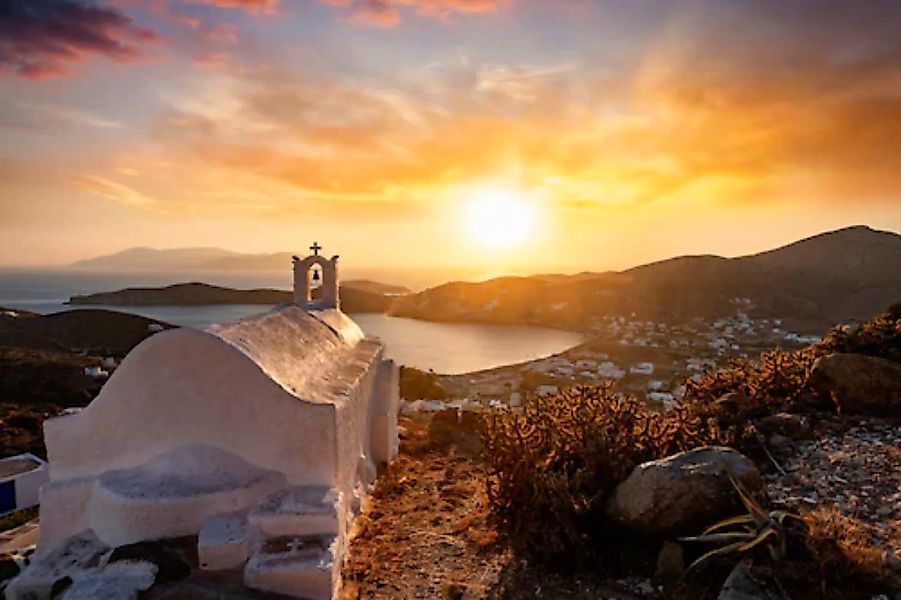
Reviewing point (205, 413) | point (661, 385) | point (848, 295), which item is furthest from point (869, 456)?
point (848, 295)

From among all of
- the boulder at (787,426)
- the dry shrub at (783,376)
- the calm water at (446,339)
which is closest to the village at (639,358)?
the calm water at (446,339)

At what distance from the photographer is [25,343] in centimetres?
3688

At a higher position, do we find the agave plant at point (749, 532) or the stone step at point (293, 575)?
the agave plant at point (749, 532)

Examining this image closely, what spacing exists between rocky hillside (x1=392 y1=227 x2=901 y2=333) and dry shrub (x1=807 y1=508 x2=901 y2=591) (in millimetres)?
54984

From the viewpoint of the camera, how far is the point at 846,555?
3.67 m

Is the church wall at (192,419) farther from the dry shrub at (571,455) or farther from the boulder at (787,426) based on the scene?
the boulder at (787,426)

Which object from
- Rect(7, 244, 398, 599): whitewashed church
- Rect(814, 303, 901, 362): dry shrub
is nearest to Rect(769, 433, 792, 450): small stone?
Rect(814, 303, 901, 362): dry shrub

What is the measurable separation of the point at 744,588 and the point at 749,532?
1.93ft

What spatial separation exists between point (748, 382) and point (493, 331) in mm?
61073

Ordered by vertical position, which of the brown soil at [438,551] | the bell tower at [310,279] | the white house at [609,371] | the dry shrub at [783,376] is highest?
the bell tower at [310,279]

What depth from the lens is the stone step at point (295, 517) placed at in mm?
4809

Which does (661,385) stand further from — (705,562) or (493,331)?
(493,331)

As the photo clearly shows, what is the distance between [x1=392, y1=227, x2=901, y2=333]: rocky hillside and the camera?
56.5 m

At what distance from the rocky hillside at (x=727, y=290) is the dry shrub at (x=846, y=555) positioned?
55.0m
